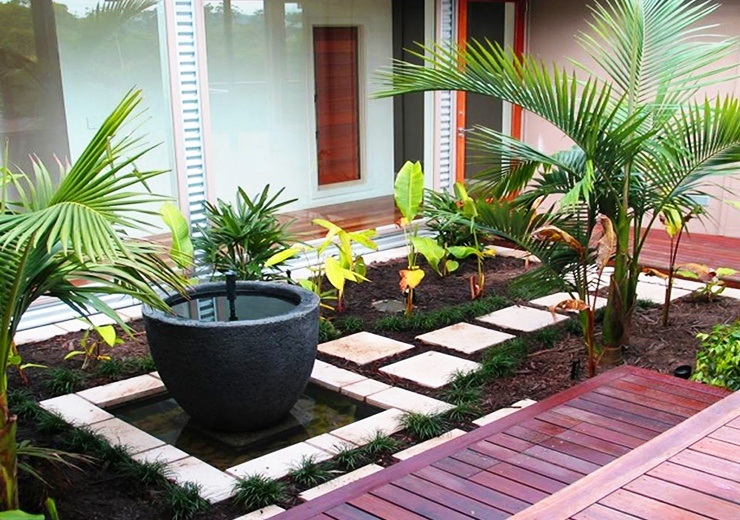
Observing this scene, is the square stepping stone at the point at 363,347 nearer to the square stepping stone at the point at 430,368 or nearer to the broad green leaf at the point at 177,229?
the square stepping stone at the point at 430,368

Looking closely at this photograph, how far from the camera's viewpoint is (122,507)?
348cm

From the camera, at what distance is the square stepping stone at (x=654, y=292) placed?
20.7 feet

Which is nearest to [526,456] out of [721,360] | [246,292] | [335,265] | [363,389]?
[721,360]

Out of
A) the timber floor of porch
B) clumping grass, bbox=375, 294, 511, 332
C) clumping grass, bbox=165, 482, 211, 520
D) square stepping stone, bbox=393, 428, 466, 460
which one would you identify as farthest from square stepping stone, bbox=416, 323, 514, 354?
clumping grass, bbox=165, 482, 211, 520

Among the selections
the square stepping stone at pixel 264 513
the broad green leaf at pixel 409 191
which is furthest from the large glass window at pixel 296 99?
the square stepping stone at pixel 264 513

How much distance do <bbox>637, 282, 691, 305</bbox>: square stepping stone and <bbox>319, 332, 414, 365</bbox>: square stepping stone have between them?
2.05 meters

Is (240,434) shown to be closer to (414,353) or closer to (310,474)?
(310,474)

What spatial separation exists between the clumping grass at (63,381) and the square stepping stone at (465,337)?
2112 mm

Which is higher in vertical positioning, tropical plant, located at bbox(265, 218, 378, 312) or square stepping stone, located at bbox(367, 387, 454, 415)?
tropical plant, located at bbox(265, 218, 378, 312)

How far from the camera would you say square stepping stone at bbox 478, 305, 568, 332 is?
574 cm

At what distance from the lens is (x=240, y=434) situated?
4.24 m

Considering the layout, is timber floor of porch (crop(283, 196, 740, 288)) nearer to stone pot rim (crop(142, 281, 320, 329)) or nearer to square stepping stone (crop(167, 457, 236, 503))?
stone pot rim (crop(142, 281, 320, 329))

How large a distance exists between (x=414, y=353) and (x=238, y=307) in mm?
1301

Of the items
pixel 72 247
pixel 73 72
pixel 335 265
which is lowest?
pixel 335 265
